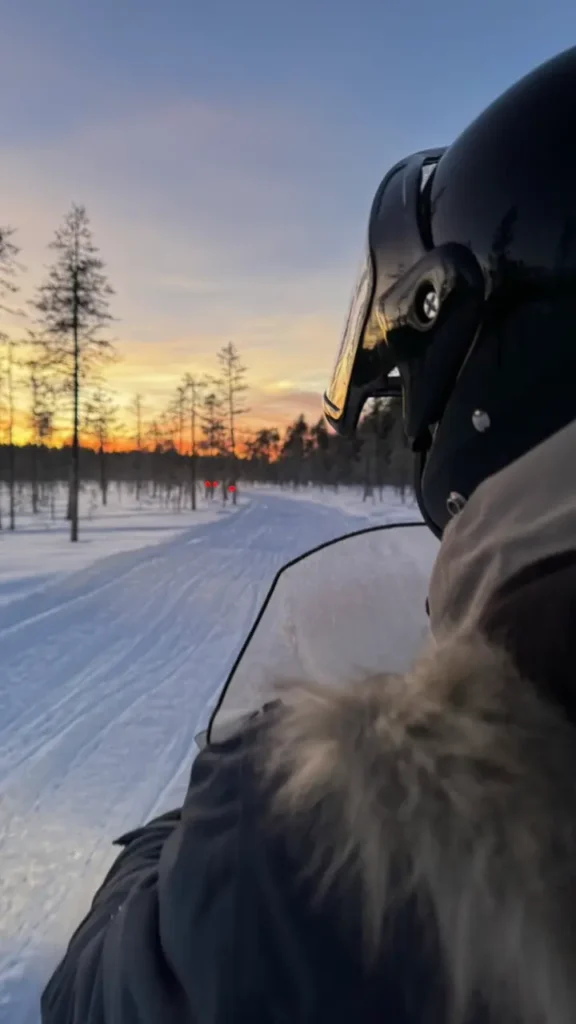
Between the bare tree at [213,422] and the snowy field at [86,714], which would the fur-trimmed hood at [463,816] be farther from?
the bare tree at [213,422]

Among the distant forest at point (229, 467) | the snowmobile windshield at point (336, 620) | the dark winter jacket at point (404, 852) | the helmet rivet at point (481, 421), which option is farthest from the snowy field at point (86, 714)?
the distant forest at point (229, 467)

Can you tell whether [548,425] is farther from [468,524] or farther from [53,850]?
[53,850]

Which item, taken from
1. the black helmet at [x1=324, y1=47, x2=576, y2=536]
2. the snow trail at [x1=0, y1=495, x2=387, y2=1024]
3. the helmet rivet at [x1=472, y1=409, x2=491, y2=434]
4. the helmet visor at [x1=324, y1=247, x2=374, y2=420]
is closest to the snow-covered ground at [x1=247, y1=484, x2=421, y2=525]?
the helmet visor at [x1=324, y1=247, x2=374, y2=420]

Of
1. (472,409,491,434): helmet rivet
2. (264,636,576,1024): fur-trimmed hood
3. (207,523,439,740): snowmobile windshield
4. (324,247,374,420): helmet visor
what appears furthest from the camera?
(324,247,374,420): helmet visor

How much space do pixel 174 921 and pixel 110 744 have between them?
449 cm

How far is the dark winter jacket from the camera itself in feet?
1.97

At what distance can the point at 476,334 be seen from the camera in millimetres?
1213

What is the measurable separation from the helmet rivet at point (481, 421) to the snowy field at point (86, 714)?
487mm

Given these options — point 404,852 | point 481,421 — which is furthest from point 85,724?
point 404,852

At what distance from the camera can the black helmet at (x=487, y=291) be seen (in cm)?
107

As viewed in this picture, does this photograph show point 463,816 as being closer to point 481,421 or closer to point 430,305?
point 481,421

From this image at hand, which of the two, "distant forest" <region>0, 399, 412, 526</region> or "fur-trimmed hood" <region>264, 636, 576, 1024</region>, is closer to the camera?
"fur-trimmed hood" <region>264, 636, 576, 1024</region>

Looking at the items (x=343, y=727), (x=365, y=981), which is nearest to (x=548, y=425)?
(x=343, y=727)

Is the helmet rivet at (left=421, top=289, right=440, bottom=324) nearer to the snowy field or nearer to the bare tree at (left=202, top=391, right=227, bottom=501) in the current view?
the snowy field
